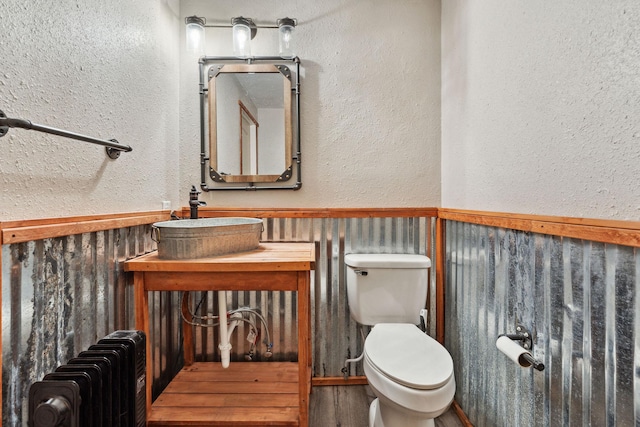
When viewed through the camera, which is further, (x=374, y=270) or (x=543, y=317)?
(x=374, y=270)

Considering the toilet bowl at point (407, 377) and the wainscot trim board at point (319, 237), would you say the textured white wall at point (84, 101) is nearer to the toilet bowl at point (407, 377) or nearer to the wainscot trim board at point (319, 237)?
the wainscot trim board at point (319, 237)

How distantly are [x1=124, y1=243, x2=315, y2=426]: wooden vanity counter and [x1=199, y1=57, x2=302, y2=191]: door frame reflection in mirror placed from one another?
0.47 m

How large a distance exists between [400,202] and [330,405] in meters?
1.23

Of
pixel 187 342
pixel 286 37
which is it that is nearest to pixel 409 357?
pixel 187 342

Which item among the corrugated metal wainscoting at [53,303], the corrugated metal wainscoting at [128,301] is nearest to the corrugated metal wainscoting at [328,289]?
the corrugated metal wainscoting at [128,301]

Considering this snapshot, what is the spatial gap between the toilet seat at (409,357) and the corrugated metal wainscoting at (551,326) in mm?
259

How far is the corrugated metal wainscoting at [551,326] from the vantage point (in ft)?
2.59

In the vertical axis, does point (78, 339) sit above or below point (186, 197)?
below

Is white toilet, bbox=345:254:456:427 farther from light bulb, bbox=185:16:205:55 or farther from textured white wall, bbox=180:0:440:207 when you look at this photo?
light bulb, bbox=185:16:205:55

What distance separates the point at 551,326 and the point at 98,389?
136 cm

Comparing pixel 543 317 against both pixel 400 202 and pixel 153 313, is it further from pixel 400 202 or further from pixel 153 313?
pixel 153 313

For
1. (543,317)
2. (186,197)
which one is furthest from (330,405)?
(186,197)

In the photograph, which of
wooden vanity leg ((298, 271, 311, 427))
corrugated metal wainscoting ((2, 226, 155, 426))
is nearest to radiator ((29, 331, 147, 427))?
corrugated metal wainscoting ((2, 226, 155, 426))

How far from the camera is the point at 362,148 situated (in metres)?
1.99
